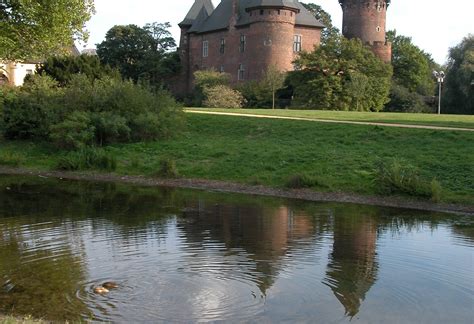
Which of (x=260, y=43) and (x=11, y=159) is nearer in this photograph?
(x=11, y=159)

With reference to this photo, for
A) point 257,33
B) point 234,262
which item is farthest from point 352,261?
Answer: point 257,33

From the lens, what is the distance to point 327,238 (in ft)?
35.9

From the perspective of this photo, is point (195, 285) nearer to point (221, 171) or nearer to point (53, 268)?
point (53, 268)

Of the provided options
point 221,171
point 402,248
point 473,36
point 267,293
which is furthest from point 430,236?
point 473,36

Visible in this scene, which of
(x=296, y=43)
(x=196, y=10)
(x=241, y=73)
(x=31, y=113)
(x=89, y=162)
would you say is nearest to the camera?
(x=89, y=162)

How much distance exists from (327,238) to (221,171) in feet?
31.8

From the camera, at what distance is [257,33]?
63.1 m

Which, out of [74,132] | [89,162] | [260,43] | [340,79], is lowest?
[89,162]

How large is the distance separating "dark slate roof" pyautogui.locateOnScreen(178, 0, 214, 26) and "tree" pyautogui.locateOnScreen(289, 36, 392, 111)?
2756cm

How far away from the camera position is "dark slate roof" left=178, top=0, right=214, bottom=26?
77094mm

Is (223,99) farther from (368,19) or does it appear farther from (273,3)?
(368,19)

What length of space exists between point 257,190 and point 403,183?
4352 mm

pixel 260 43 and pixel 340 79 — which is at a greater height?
pixel 260 43

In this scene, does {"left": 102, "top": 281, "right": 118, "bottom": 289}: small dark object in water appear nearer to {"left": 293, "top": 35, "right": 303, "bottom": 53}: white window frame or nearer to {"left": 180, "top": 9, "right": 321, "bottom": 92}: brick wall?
{"left": 180, "top": 9, "right": 321, "bottom": 92}: brick wall
